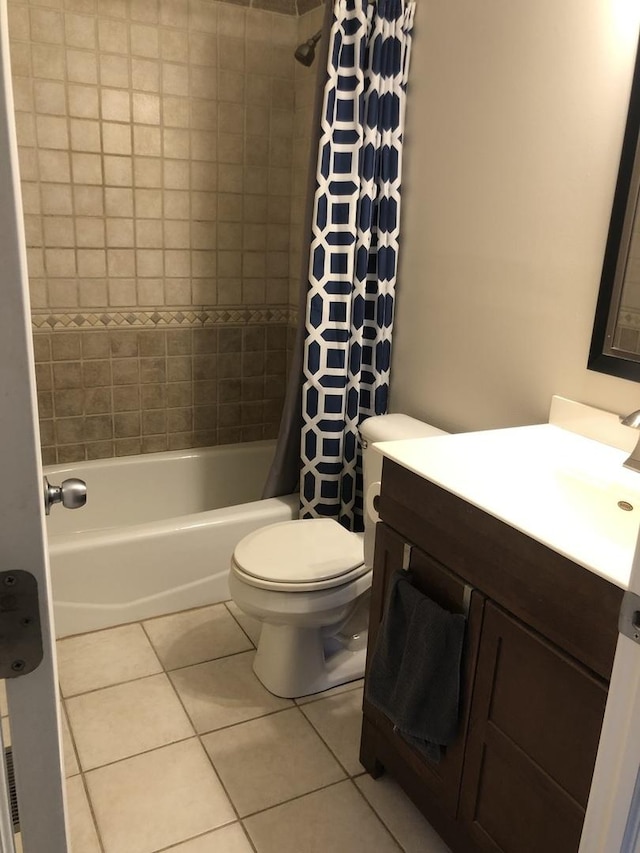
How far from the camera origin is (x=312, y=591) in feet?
6.31

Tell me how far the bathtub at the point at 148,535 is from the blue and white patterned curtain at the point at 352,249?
0.31 meters

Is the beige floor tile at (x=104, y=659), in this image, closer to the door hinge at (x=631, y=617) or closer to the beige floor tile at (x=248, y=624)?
the beige floor tile at (x=248, y=624)

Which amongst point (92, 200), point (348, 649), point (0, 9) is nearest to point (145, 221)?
point (92, 200)

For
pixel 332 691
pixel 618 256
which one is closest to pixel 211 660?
pixel 332 691

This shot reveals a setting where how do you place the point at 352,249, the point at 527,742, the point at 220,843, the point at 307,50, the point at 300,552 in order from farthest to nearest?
the point at 307,50 → the point at 352,249 → the point at 300,552 → the point at 220,843 → the point at 527,742

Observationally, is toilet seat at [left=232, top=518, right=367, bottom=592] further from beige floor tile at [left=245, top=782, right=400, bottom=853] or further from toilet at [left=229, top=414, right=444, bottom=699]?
beige floor tile at [left=245, top=782, right=400, bottom=853]

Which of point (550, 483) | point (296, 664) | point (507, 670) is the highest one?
point (550, 483)

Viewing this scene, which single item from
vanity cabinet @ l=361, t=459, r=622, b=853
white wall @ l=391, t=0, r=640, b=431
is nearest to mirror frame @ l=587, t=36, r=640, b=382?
white wall @ l=391, t=0, r=640, b=431

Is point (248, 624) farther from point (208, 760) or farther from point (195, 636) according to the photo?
point (208, 760)


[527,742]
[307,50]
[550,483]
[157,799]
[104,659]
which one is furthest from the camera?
[307,50]

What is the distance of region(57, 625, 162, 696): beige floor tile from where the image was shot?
6.90 ft

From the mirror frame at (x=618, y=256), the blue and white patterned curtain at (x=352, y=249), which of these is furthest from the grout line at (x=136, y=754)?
the mirror frame at (x=618, y=256)

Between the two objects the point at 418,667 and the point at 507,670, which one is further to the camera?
the point at 418,667

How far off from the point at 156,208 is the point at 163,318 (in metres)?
0.44
